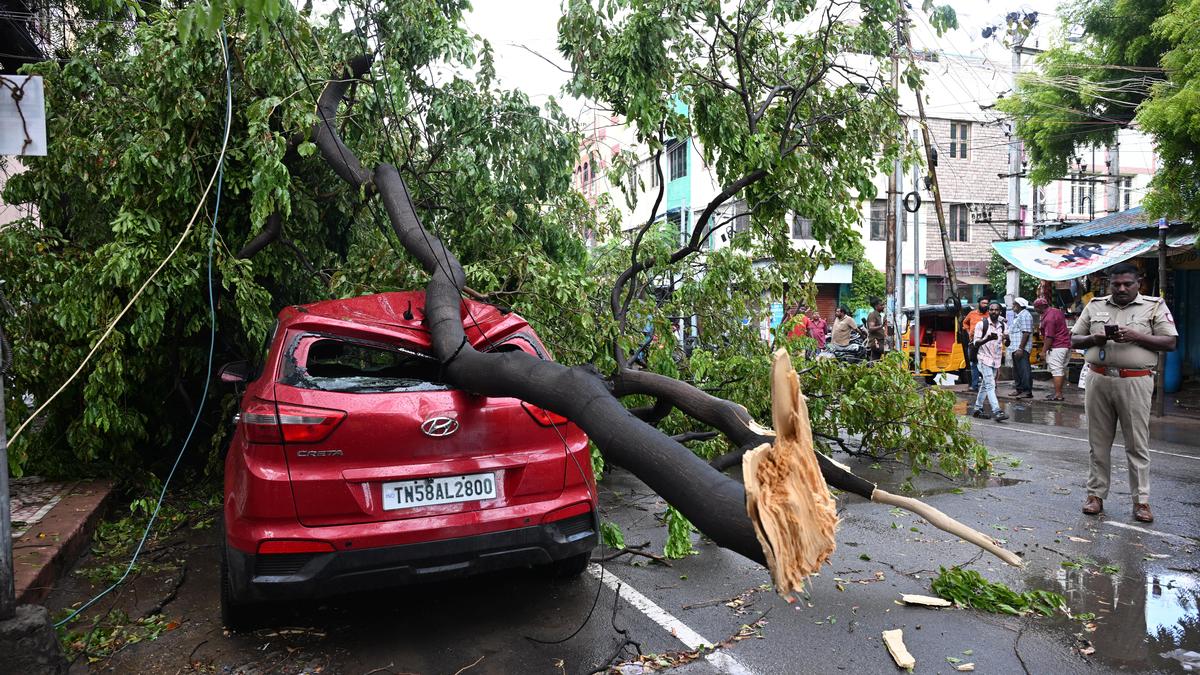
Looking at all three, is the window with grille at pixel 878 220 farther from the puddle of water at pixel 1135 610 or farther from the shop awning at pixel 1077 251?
the puddle of water at pixel 1135 610

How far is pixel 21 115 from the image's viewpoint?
3.86m

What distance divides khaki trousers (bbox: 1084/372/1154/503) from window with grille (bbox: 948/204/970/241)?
28.4 m

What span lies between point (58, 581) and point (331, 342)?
8.16 feet

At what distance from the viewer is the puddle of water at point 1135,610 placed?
3613 mm

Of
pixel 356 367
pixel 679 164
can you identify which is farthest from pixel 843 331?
pixel 679 164

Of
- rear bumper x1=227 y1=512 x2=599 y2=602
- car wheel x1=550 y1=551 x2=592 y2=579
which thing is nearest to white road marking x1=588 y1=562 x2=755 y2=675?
car wheel x1=550 y1=551 x2=592 y2=579

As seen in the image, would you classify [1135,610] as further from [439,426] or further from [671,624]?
[439,426]

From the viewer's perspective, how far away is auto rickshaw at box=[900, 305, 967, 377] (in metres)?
17.7

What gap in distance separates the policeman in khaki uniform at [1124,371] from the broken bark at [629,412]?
13.6 feet

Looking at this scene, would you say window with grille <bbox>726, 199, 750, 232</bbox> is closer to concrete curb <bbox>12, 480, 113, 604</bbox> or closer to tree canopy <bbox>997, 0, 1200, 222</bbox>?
concrete curb <bbox>12, 480, 113, 604</bbox>

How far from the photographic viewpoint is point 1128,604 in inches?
167

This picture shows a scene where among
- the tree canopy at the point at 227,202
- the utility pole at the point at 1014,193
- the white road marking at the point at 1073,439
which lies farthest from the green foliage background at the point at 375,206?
the utility pole at the point at 1014,193

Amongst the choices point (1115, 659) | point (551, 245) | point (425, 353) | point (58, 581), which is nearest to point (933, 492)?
point (1115, 659)

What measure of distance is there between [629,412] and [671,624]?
1439mm
